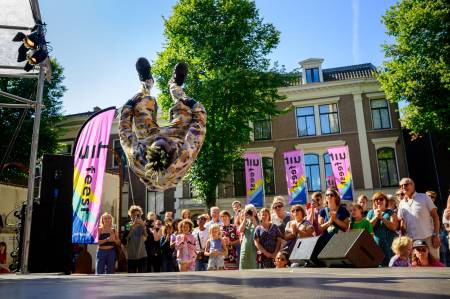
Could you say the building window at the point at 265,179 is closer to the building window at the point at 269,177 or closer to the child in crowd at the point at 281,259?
the building window at the point at 269,177

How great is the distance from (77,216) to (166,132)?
4.77 m

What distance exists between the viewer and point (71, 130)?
28.1 m

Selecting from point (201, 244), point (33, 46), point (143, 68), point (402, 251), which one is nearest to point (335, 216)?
point (402, 251)

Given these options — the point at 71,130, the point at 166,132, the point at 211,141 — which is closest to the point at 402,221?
the point at 166,132

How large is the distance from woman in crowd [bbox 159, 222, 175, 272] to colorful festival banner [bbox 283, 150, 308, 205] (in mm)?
7941

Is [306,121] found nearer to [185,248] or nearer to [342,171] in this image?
[342,171]

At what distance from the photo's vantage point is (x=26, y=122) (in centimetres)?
1848

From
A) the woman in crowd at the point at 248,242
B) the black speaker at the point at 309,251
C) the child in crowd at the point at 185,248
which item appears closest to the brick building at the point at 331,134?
the child in crowd at the point at 185,248

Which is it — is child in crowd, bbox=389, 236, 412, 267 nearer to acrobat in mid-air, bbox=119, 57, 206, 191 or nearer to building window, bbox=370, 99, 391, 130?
acrobat in mid-air, bbox=119, 57, 206, 191

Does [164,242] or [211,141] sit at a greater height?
[211,141]

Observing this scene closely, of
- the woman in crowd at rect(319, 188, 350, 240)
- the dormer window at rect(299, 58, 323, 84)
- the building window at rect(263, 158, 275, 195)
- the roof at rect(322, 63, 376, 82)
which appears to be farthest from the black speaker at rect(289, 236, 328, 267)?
the roof at rect(322, 63, 376, 82)

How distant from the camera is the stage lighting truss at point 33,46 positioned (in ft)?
19.7

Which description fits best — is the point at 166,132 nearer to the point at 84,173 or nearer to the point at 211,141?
the point at 84,173

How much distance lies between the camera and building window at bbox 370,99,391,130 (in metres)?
23.5
